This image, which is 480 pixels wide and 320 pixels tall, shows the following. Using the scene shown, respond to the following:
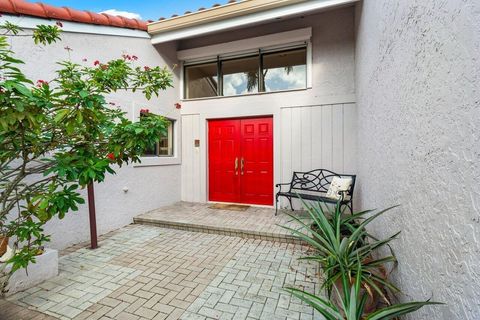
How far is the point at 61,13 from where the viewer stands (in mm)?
3477

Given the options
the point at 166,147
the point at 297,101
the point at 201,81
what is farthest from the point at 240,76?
the point at 166,147

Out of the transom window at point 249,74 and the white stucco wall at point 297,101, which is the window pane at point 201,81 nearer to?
the transom window at point 249,74

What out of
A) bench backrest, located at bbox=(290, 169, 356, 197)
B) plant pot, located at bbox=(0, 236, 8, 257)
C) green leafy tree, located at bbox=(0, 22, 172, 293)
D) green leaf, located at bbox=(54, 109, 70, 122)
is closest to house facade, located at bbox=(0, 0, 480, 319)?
bench backrest, located at bbox=(290, 169, 356, 197)

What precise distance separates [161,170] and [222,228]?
2.31m

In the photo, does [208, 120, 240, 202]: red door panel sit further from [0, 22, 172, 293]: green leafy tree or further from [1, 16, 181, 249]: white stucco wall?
[0, 22, 172, 293]: green leafy tree

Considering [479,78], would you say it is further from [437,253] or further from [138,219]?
[138,219]

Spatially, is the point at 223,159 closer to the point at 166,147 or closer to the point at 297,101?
the point at 166,147

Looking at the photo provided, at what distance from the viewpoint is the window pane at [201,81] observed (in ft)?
19.8

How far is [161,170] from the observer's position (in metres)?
5.49

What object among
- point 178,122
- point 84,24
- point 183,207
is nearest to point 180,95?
point 178,122

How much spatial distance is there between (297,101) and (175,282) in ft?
14.0

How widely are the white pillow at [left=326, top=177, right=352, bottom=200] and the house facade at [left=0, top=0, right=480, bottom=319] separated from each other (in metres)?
0.32

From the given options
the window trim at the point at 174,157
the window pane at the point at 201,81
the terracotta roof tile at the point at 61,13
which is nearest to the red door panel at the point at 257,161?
the window pane at the point at 201,81

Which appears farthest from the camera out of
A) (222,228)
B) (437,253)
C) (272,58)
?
(272,58)
